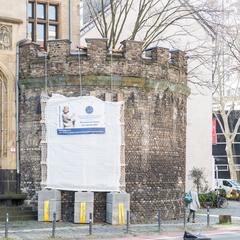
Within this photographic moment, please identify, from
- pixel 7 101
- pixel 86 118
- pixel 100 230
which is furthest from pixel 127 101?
pixel 100 230

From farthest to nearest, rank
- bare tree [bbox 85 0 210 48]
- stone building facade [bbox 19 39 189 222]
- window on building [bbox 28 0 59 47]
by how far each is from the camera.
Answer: bare tree [bbox 85 0 210 48]
window on building [bbox 28 0 59 47]
stone building facade [bbox 19 39 189 222]

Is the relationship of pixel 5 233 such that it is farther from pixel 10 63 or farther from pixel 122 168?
pixel 10 63

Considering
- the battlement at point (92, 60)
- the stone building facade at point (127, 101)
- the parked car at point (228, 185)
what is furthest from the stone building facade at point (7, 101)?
the parked car at point (228, 185)

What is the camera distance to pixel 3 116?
25.6 m

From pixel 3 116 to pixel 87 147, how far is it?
392 cm

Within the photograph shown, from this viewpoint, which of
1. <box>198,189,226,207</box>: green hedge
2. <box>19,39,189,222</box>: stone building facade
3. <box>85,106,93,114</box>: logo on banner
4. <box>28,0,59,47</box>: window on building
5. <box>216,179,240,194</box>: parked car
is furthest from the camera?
<box>216,179,240,194</box>: parked car

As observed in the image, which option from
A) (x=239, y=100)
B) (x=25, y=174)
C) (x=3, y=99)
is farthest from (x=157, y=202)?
(x=239, y=100)

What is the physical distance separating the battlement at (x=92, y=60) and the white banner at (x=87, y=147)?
4.09ft

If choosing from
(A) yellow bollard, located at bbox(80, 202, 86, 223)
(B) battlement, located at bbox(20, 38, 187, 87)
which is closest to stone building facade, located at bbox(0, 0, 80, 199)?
(B) battlement, located at bbox(20, 38, 187, 87)

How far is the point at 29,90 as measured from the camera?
82.6 feet

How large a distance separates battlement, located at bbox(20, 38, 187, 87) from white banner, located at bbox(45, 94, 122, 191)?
4.09 ft

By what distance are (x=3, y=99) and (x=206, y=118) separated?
26.4m

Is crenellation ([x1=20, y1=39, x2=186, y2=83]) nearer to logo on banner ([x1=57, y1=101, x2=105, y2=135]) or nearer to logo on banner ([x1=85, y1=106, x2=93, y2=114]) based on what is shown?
logo on banner ([x1=57, y1=101, x2=105, y2=135])

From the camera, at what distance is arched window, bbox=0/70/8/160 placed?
2550 centimetres
